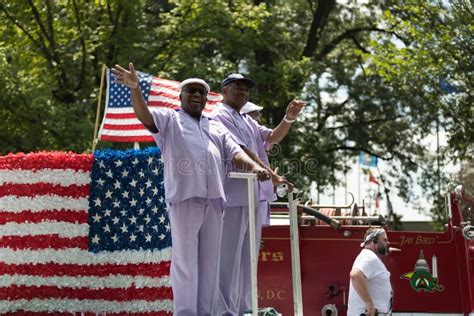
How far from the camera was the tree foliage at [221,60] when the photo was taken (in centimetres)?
2131

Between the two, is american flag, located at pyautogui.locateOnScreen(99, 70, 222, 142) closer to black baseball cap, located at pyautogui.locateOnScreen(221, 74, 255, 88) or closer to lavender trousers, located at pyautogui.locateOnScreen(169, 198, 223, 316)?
black baseball cap, located at pyautogui.locateOnScreen(221, 74, 255, 88)

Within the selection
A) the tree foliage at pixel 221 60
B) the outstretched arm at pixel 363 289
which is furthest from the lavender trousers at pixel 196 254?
the tree foliage at pixel 221 60

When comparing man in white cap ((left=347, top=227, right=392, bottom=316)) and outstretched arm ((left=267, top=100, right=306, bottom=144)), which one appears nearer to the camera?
outstretched arm ((left=267, top=100, right=306, bottom=144))

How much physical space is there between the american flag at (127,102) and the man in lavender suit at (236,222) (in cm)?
656

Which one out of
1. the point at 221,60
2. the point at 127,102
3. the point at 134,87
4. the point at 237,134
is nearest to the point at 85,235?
the point at 237,134

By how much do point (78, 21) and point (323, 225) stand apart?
13.9 metres

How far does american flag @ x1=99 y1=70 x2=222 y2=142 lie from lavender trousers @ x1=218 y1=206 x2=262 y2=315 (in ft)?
23.3

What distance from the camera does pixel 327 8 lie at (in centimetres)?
2980

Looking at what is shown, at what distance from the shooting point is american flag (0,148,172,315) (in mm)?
8133

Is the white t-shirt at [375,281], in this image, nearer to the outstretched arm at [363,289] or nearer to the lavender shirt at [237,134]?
the outstretched arm at [363,289]

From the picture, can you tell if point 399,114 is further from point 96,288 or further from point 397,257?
point 96,288

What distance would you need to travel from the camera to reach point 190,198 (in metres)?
6.35

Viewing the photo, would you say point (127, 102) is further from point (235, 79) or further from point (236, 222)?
point (236, 222)

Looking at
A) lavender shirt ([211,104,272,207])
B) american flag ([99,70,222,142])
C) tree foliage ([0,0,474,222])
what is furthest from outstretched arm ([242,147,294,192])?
tree foliage ([0,0,474,222])
